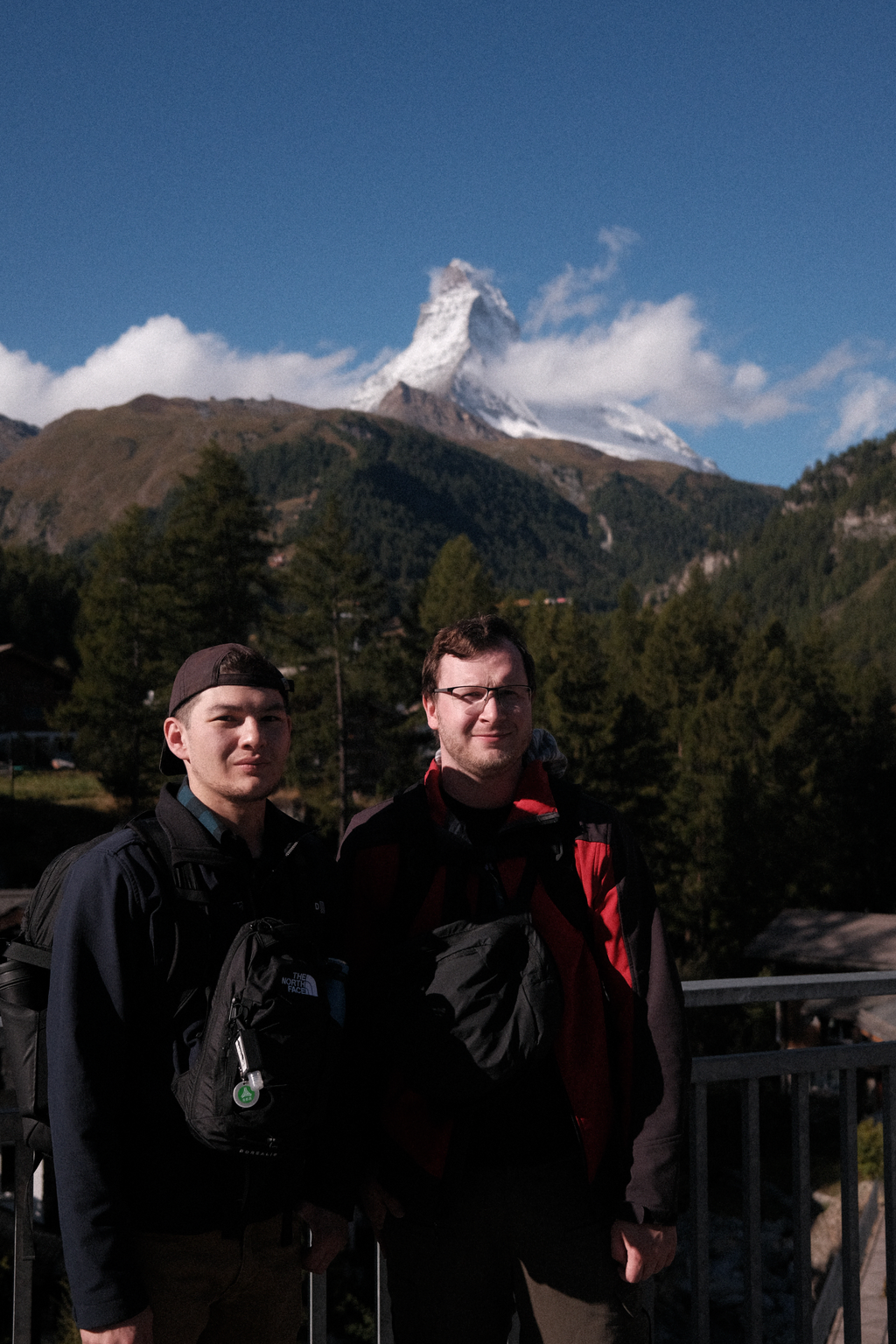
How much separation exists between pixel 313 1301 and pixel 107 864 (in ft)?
4.35

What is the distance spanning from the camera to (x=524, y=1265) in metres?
2.33

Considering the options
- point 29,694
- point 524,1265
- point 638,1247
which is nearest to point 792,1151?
point 638,1247

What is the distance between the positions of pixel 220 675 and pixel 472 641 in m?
0.64

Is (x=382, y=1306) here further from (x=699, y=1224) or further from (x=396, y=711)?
(x=396, y=711)

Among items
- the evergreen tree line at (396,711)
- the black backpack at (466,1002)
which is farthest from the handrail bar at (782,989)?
the evergreen tree line at (396,711)

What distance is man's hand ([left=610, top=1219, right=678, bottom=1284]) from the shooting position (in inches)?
89.4

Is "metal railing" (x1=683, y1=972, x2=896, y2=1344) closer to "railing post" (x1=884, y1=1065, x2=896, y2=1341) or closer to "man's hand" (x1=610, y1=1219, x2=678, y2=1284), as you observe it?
"railing post" (x1=884, y1=1065, x2=896, y2=1341)

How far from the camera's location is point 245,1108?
195cm

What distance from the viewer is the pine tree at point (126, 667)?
31.8 meters

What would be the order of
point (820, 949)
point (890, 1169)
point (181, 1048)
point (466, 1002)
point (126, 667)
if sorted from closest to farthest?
point (181, 1048) < point (466, 1002) < point (890, 1169) < point (820, 949) < point (126, 667)

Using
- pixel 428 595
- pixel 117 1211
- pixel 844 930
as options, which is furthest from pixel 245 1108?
pixel 428 595

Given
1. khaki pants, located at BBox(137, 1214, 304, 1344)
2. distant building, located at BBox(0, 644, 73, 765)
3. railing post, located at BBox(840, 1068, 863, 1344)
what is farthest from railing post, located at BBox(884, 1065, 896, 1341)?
distant building, located at BBox(0, 644, 73, 765)

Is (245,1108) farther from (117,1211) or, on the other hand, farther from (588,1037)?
(588,1037)

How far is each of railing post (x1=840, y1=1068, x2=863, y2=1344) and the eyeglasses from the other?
4.85 feet
